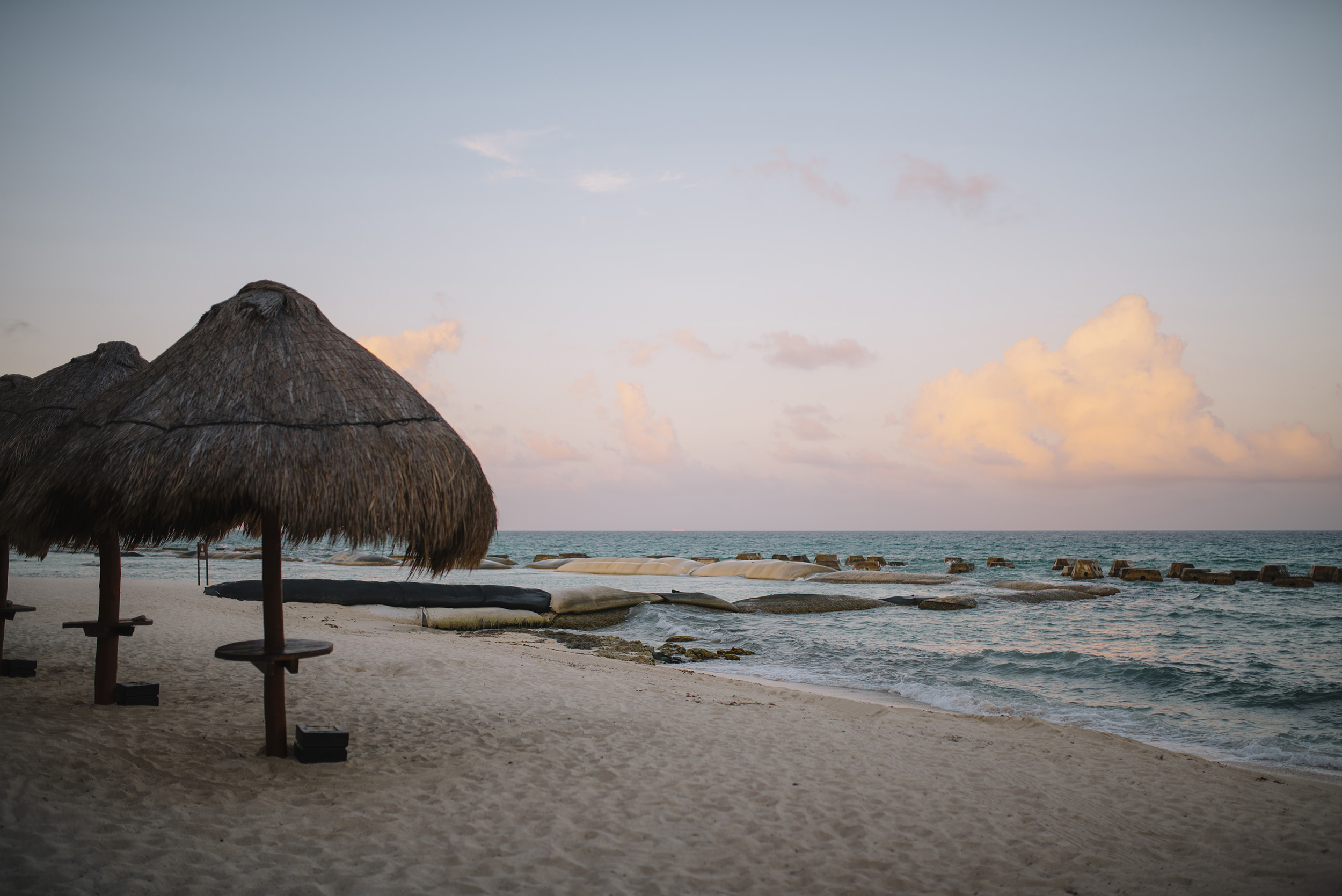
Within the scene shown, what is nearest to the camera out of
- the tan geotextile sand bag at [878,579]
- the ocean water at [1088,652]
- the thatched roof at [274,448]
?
the thatched roof at [274,448]

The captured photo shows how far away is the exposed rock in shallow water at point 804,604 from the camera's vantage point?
22.6m

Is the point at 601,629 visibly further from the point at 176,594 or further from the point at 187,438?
the point at 187,438

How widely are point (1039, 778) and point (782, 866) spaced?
3.49 meters

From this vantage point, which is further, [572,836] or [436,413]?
[436,413]

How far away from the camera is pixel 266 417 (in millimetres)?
5426

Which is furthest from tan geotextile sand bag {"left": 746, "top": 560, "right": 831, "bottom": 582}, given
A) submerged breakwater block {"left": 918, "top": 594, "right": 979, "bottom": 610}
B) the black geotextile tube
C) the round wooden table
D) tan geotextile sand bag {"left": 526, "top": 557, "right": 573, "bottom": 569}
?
the round wooden table

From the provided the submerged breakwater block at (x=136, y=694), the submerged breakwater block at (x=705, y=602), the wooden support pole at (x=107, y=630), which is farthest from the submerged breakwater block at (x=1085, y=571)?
the wooden support pole at (x=107, y=630)

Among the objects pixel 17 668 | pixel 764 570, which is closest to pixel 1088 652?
pixel 17 668

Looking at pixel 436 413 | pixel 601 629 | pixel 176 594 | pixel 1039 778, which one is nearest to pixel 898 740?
pixel 1039 778

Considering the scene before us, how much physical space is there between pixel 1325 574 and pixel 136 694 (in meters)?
44.3

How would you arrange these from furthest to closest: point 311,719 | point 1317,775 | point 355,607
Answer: point 355,607
point 1317,775
point 311,719

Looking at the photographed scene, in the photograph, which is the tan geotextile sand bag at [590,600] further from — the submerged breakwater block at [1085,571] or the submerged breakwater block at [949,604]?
the submerged breakwater block at [1085,571]

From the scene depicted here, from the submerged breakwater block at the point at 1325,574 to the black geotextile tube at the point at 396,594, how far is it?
3578cm

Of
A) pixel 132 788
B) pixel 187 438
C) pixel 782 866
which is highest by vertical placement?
pixel 187 438
